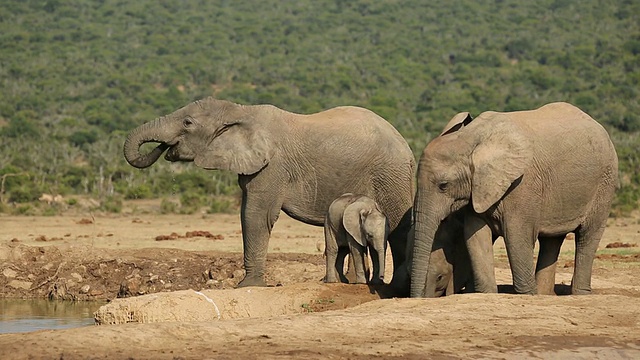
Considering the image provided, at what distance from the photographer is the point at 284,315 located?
10.2m

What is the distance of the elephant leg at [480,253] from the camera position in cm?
1141

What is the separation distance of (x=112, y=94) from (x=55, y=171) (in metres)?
31.7

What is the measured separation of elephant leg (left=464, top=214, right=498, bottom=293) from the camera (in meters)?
11.4

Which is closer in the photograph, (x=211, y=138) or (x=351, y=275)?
(x=211, y=138)

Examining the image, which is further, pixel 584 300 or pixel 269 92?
pixel 269 92

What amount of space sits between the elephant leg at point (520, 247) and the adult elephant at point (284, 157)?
1933 millimetres

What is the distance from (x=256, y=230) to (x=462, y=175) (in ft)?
9.07

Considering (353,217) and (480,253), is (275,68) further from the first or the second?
(480,253)

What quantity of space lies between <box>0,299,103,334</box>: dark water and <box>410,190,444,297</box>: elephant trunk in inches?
163

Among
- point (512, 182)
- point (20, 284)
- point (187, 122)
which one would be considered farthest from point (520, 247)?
point (20, 284)

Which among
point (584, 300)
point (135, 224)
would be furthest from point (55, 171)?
point (584, 300)

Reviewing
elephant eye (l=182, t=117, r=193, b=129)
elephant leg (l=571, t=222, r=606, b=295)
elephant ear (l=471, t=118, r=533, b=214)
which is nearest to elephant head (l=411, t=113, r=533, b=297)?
elephant ear (l=471, t=118, r=533, b=214)

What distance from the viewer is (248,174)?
13.0 meters

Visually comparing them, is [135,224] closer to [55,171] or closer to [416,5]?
[55,171]
